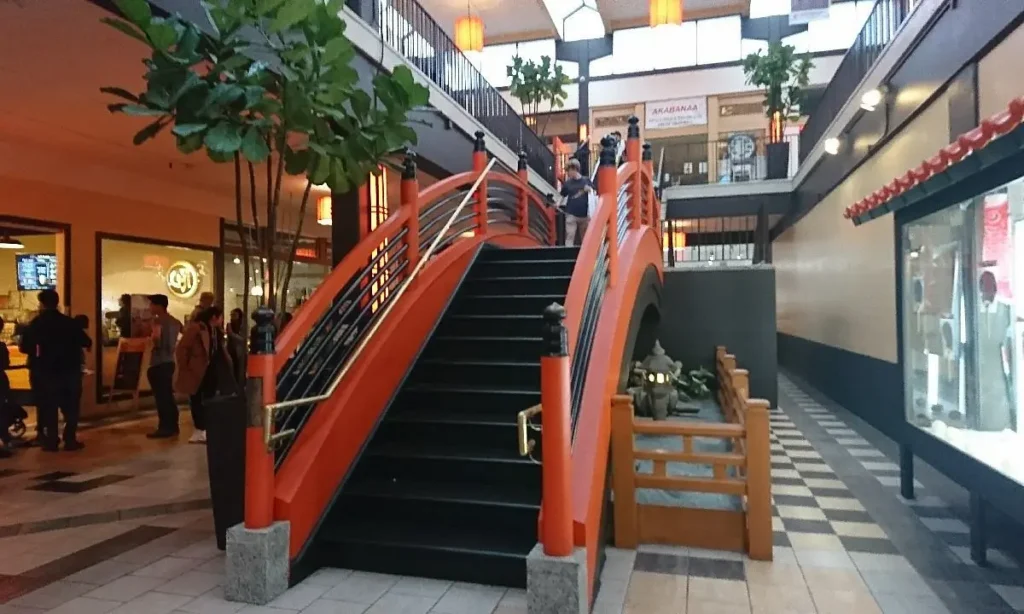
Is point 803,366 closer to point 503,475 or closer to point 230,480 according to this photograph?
point 503,475

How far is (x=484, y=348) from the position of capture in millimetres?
4984

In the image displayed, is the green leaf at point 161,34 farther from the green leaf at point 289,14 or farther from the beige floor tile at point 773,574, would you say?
the beige floor tile at point 773,574

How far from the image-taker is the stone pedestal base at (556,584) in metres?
2.90

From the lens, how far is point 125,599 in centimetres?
329

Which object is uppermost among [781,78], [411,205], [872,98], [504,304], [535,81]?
[535,81]

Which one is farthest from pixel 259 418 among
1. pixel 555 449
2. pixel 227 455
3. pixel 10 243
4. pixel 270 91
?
pixel 10 243

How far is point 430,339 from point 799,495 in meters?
3.19

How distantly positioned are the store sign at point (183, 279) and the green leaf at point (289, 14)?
801 cm

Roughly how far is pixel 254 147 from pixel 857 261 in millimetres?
7834

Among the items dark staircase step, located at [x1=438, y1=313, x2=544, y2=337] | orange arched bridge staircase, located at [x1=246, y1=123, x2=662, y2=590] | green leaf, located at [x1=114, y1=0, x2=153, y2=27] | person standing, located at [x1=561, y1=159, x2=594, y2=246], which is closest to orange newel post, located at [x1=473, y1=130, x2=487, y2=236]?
orange arched bridge staircase, located at [x1=246, y1=123, x2=662, y2=590]

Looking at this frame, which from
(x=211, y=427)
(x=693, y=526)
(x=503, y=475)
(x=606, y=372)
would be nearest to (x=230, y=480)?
(x=211, y=427)

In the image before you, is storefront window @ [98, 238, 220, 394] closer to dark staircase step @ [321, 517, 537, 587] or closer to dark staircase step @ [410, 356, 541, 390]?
dark staircase step @ [410, 356, 541, 390]

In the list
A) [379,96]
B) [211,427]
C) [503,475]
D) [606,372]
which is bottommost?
[503,475]

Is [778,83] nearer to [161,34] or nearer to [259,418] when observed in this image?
[161,34]
